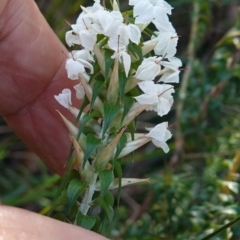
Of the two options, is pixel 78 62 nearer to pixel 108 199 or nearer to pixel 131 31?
pixel 131 31

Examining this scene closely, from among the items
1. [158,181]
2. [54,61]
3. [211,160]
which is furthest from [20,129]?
[211,160]

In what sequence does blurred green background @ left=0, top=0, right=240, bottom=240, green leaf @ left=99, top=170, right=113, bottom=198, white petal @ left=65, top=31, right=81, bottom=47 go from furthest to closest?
blurred green background @ left=0, top=0, right=240, bottom=240, white petal @ left=65, top=31, right=81, bottom=47, green leaf @ left=99, top=170, right=113, bottom=198

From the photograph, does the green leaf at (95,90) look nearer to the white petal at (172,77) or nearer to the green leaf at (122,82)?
the green leaf at (122,82)

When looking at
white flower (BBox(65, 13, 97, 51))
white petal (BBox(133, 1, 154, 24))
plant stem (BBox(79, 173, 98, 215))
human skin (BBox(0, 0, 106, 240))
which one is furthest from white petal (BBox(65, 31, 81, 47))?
human skin (BBox(0, 0, 106, 240))

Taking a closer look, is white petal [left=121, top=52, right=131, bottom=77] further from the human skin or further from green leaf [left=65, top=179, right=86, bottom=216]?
the human skin

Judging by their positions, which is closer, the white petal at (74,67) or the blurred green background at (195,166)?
the white petal at (74,67)

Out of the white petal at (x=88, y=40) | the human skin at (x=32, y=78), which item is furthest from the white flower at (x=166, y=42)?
the human skin at (x=32, y=78)
